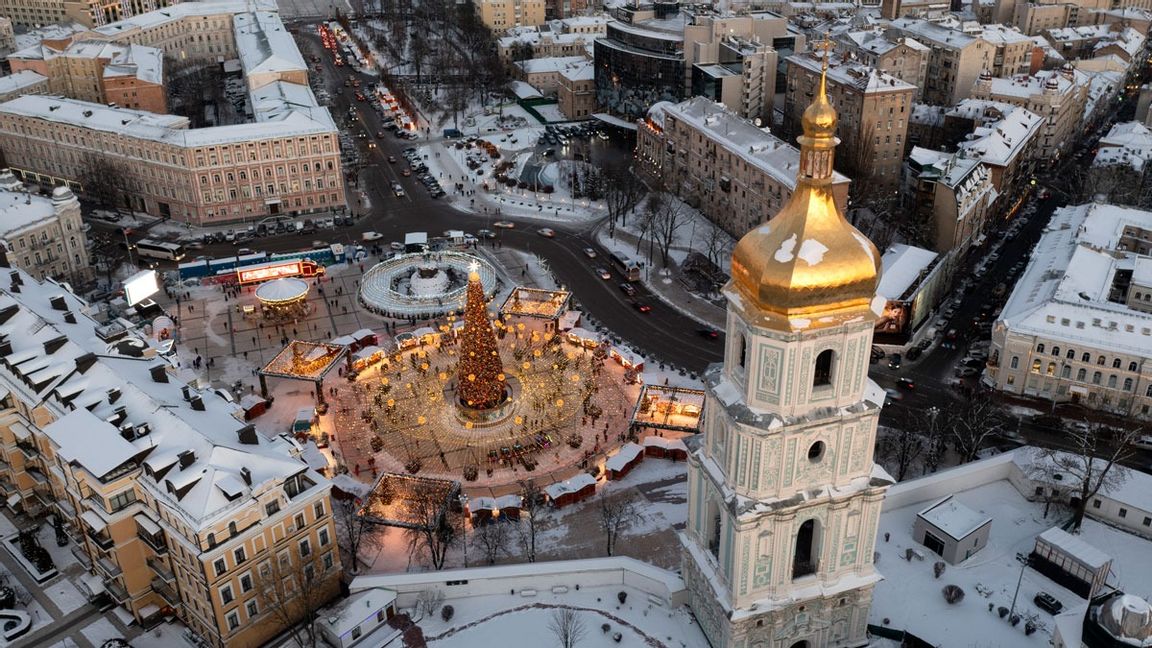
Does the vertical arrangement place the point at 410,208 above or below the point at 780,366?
below

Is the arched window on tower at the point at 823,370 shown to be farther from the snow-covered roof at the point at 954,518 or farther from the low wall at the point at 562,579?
the snow-covered roof at the point at 954,518

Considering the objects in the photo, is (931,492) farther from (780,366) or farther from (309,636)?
(309,636)

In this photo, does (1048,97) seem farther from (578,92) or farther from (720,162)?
(578,92)

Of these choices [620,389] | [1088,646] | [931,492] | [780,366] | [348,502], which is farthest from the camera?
[620,389]

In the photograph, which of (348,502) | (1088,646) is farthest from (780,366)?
(348,502)

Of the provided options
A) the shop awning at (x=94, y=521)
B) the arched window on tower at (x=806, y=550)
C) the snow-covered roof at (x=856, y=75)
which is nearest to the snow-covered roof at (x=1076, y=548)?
the arched window on tower at (x=806, y=550)

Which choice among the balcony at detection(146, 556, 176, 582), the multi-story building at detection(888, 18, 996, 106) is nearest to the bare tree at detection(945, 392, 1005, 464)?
the balcony at detection(146, 556, 176, 582)
